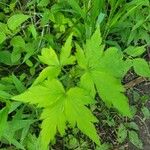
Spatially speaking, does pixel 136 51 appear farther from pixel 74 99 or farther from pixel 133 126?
pixel 74 99

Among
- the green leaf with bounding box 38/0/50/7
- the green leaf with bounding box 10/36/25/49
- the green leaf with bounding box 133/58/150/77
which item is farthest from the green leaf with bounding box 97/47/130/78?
the green leaf with bounding box 38/0/50/7

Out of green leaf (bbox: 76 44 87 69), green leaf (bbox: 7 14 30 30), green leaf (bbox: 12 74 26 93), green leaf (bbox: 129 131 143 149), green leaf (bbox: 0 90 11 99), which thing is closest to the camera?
green leaf (bbox: 76 44 87 69)

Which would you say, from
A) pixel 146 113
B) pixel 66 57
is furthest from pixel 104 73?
pixel 146 113

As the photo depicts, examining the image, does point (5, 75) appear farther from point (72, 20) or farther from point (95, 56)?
point (95, 56)

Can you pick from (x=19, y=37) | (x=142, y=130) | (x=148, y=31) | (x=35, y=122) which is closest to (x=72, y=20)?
(x=19, y=37)

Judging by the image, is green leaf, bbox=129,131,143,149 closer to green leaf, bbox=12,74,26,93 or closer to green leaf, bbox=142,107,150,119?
green leaf, bbox=142,107,150,119

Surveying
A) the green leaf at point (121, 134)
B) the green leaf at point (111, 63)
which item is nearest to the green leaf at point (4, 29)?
the green leaf at point (111, 63)

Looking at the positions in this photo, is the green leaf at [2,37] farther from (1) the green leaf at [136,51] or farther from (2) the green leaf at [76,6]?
Result: (1) the green leaf at [136,51]
